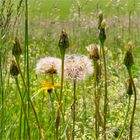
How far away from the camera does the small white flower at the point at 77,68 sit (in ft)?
6.19

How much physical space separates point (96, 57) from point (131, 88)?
16cm

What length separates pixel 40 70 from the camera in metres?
2.01

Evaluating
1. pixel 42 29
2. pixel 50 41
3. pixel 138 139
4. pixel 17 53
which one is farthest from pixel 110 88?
pixel 42 29

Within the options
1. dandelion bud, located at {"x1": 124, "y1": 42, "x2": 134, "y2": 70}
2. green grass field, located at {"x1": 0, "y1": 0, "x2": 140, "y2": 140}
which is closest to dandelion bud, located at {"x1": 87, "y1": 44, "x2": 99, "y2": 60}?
green grass field, located at {"x1": 0, "y1": 0, "x2": 140, "y2": 140}

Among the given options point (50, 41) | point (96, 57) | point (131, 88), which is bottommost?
point (131, 88)

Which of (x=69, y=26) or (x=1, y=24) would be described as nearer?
(x=1, y=24)

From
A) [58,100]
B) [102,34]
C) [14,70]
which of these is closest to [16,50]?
[14,70]

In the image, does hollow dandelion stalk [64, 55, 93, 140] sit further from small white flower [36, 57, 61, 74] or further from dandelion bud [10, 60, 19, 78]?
dandelion bud [10, 60, 19, 78]

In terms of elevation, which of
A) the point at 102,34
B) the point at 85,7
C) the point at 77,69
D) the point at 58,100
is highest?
the point at 85,7

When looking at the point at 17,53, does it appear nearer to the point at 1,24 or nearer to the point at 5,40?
the point at 1,24

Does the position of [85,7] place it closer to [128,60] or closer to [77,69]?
[77,69]

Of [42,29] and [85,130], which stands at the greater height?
[42,29]

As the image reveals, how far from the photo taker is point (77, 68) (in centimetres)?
194

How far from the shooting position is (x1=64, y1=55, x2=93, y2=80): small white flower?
1.89 metres
